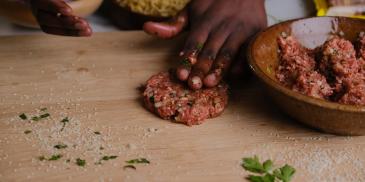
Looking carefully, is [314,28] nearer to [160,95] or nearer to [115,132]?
[160,95]

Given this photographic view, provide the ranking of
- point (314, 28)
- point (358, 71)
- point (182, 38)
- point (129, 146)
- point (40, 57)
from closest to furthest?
point (129, 146)
point (358, 71)
point (314, 28)
point (40, 57)
point (182, 38)

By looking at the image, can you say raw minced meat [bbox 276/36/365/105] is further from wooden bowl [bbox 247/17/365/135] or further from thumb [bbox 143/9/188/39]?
A: thumb [bbox 143/9/188/39]

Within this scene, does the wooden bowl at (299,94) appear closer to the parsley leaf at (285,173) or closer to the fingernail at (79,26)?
the parsley leaf at (285,173)

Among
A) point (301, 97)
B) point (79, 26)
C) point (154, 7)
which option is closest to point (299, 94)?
point (301, 97)

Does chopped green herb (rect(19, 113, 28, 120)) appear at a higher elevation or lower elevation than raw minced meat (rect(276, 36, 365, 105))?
lower

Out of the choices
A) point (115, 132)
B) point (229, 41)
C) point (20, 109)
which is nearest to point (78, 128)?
point (115, 132)

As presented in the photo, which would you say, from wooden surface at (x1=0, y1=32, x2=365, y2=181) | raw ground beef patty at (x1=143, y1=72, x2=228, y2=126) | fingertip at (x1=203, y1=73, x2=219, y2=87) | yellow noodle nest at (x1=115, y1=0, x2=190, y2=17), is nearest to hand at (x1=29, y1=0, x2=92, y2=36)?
wooden surface at (x1=0, y1=32, x2=365, y2=181)

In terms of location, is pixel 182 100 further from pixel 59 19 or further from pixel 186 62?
pixel 59 19
